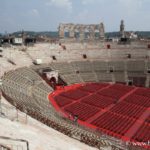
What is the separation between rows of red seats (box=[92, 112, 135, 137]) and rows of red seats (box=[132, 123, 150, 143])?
1.20 m

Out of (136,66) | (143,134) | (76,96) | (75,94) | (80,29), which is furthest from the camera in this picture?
(80,29)

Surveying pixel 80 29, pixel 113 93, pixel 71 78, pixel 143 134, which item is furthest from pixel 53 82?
pixel 80 29

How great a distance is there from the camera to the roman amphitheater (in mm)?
13727

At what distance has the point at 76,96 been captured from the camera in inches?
1437

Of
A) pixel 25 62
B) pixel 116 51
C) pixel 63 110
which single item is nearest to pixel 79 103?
pixel 63 110

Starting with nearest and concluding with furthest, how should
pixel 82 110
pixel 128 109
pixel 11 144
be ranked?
pixel 11 144 < pixel 82 110 < pixel 128 109

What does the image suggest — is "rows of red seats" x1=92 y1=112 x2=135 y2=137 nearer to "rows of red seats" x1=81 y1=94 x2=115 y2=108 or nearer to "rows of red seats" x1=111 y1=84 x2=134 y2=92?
Result: "rows of red seats" x1=81 y1=94 x2=115 y2=108

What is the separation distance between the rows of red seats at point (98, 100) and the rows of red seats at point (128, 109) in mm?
1533

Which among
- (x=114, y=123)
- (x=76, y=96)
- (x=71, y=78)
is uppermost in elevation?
(x=71, y=78)

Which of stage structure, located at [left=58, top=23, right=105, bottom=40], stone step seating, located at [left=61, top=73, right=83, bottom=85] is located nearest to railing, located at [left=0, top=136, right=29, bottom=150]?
stone step seating, located at [left=61, top=73, right=83, bottom=85]

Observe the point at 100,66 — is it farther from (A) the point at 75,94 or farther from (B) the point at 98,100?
(B) the point at 98,100

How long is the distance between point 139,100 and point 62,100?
10669 millimetres

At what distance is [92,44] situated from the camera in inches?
2208

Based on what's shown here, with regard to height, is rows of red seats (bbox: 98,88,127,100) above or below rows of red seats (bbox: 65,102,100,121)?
above
